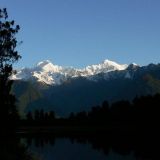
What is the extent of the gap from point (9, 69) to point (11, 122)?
28.8 feet

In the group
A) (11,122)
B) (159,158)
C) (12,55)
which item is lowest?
(159,158)

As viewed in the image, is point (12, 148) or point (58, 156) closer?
point (12, 148)

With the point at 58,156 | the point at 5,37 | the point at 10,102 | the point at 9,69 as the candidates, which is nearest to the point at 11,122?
the point at 10,102

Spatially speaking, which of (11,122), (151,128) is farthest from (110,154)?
(151,128)

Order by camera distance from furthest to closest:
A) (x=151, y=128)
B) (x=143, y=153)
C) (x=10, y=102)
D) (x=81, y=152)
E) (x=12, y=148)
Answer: (x=151, y=128) → (x=81, y=152) → (x=143, y=153) → (x=10, y=102) → (x=12, y=148)

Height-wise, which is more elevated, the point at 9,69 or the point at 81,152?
the point at 9,69

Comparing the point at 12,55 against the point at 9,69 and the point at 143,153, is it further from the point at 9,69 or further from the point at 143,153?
the point at 143,153

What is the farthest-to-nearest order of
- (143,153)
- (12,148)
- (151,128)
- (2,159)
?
(151,128) → (143,153) → (12,148) → (2,159)

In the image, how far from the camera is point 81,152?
4190 inches

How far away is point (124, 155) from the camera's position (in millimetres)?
96250

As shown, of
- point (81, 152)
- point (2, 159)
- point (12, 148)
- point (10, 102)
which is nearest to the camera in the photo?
point (2, 159)

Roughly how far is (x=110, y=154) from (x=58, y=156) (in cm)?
1061

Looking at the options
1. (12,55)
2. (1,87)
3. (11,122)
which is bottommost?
(11,122)

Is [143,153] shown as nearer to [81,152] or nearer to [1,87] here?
[81,152]
